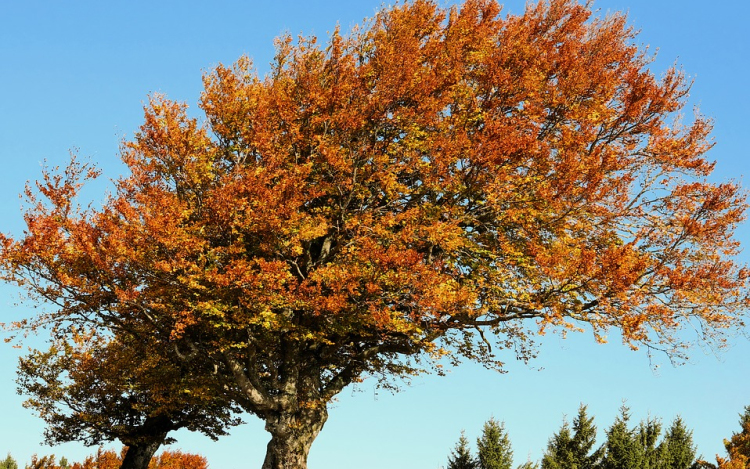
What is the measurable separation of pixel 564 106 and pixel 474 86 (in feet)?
11.9

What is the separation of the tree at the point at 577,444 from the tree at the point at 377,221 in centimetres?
2324

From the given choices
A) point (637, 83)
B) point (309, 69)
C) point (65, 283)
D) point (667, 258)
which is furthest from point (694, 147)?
point (65, 283)

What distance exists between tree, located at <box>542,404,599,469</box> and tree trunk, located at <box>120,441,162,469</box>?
2614 cm

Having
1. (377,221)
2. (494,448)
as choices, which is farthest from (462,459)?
(377,221)

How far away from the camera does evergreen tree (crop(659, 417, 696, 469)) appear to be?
46438mm

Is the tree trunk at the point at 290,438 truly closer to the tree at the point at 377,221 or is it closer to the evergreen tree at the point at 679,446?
the tree at the point at 377,221

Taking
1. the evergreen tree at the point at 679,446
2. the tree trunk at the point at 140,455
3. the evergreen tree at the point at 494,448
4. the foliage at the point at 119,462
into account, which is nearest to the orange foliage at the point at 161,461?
the foliage at the point at 119,462

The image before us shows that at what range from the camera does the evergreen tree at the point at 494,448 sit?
41281mm

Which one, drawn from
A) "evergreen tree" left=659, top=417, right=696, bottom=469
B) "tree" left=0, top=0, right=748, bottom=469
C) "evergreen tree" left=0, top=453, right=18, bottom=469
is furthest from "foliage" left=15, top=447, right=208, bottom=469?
"evergreen tree" left=659, top=417, right=696, bottom=469

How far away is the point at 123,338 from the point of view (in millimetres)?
27328

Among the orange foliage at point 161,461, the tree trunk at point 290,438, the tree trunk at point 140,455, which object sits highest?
the orange foliage at point 161,461

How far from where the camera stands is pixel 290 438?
72.0ft

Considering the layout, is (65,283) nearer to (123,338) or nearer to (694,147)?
(123,338)

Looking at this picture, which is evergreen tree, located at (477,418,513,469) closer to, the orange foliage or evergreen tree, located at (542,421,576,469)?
evergreen tree, located at (542,421,576,469)
